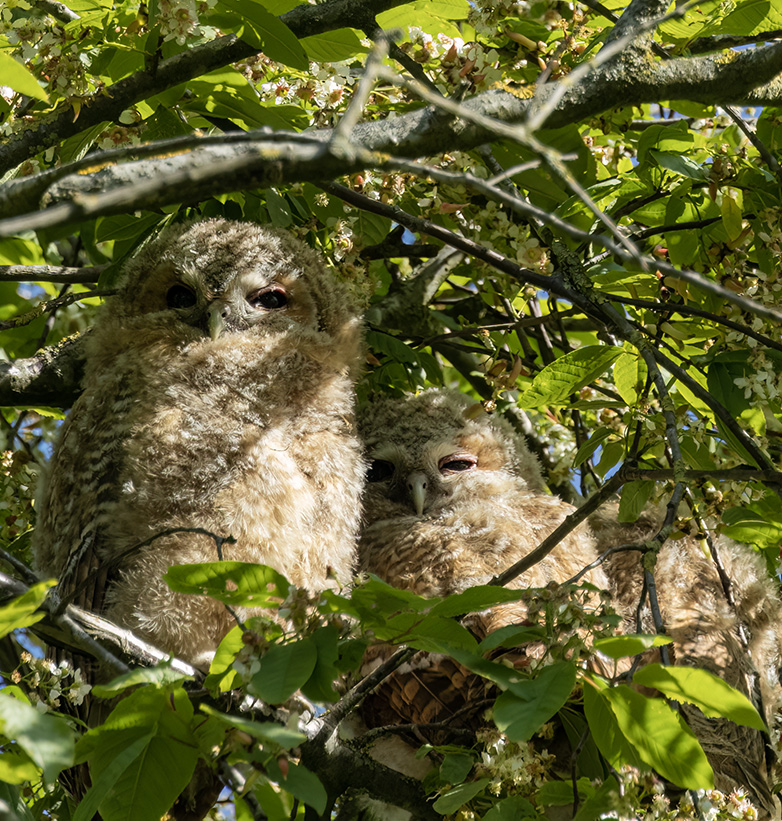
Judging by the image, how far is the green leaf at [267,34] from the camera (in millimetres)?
2434

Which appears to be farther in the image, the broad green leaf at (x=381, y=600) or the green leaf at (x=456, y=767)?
the green leaf at (x=456, y=767)

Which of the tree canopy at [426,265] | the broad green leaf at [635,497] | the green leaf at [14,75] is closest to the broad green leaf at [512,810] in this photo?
the tree canopy at [426,265]

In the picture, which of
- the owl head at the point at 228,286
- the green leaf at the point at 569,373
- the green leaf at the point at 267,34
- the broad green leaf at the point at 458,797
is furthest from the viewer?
the owl head at the point at 228,286

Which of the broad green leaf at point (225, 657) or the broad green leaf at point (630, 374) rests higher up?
the broad green leaf at point (225, 657)

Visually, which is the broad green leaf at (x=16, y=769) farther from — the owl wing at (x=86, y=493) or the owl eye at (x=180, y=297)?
the owl eye at (x=180, y=297)

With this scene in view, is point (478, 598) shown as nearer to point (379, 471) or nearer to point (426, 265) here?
point (379, 471)

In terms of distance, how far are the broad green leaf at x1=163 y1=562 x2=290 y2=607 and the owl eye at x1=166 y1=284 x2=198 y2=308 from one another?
183cm

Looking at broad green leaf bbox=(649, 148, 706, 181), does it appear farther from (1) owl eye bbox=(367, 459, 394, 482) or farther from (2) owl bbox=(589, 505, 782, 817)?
(1) owl eye bbox=(367, 459, 394, 482)

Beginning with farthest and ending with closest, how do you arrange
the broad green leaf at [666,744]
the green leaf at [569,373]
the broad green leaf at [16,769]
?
1. the green leaf at [569,373]
2. the broad green leaf at [666,744]
3. the broad green leaf at [16,769]

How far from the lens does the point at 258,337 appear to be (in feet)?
10.8

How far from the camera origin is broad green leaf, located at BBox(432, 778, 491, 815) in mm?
2049

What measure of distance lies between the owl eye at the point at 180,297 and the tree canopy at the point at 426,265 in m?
0.28

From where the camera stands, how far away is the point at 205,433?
3035mm

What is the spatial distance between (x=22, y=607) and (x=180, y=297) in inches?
82.7
